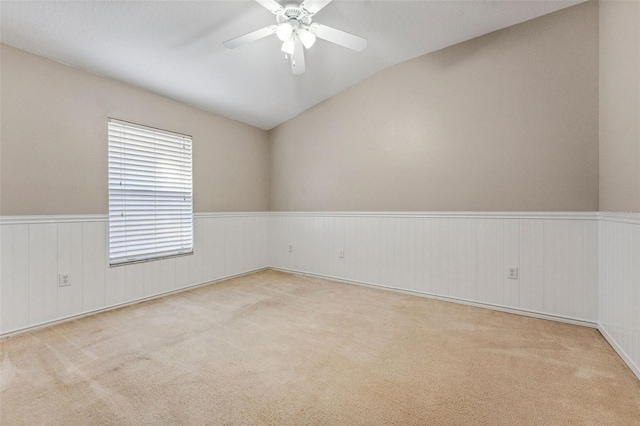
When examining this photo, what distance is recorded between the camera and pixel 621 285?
6.43 feet

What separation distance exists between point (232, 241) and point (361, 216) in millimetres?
1871

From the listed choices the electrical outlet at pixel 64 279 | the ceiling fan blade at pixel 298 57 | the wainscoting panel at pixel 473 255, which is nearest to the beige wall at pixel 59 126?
the electrical outlet at pixel 64 279

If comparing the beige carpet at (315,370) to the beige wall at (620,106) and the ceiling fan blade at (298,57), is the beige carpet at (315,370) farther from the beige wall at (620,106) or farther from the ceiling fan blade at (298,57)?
the ceiling fan blade at (298,57)

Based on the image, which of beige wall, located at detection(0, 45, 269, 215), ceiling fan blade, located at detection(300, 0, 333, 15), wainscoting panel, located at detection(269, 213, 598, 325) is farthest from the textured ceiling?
wainscoting panel, located at detection(269, 213, 598, 325)

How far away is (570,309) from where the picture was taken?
2.52m

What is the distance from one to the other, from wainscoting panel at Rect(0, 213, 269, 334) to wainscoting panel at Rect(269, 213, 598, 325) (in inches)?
74.0

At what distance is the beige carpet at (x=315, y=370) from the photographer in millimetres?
1428

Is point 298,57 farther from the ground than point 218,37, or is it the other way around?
point 218,37

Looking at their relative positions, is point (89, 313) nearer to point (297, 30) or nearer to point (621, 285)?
point (297, 30)

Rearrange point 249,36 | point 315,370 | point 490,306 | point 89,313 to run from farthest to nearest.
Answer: point 490,306 → point 89,313 → point 249,36 → point 315,370

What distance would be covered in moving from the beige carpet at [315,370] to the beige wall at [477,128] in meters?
1.22

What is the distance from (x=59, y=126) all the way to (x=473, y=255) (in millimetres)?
4066

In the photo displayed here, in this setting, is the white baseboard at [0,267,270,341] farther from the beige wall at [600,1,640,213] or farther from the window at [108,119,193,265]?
the beige wall at [600,1,640,213]

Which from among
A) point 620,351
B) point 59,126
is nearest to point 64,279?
point 59,126
